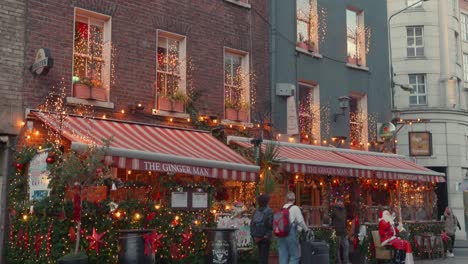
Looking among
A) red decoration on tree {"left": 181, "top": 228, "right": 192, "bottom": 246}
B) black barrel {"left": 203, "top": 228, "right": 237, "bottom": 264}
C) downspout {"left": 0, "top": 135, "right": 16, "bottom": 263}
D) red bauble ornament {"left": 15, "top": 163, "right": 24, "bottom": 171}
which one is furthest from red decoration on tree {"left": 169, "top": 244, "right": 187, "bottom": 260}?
red bauble ornament {"left": 15, "top": 163, "right": 24, "bottom": 171}

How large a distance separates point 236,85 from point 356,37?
20.6ft

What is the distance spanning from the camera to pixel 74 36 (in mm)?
12992

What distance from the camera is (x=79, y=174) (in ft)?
33.4

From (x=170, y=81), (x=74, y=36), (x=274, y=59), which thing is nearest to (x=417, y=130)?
(x=274, y=59)

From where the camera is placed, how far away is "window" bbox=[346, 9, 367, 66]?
20438mm

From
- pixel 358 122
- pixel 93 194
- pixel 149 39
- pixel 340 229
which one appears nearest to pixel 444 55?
pixel 358 122

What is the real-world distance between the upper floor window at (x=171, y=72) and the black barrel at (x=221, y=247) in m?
3.74

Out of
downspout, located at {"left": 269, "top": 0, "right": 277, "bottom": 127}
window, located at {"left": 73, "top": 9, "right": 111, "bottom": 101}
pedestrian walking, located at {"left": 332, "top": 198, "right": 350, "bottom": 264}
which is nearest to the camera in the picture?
window, located at {"left": 73, "top": 9, "right": 111, "bottom": 101}

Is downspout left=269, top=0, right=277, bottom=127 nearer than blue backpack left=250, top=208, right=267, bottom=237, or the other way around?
blue backpack left=250, top=208, right=267, bottom=237

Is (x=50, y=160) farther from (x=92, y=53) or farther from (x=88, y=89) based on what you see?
(x=92, y=53)

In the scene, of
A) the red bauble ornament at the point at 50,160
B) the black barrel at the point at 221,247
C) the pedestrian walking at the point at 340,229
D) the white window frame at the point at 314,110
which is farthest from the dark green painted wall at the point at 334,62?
the red bauble ornament at the point at 50,160

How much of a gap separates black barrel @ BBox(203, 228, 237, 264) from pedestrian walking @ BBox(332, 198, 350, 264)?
3.68 metres

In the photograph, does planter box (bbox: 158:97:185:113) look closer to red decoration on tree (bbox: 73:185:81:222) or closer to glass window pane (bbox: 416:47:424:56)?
red decoration on tree (bbox: 73:185:81:222)

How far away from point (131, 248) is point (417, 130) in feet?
76.3
